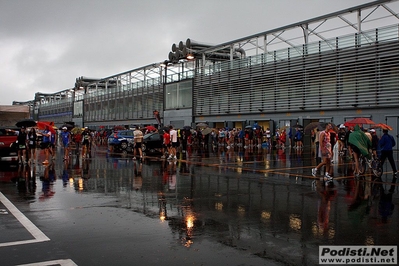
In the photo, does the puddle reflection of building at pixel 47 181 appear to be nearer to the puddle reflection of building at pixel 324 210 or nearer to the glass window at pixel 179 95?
the puddle reflection of building at pixel 324 210

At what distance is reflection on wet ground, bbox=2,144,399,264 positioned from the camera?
610 cm

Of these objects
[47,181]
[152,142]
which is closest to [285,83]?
[152,142]

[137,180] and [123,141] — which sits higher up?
[123,141]

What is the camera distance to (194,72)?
45188 millimetres

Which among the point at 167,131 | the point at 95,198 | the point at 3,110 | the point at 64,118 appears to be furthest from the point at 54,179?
the point at 64,118

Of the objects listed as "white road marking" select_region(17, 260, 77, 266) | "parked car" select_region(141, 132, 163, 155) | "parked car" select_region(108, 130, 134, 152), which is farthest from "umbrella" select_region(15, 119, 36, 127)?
"white road marking" select_region(17, 260, 77, 266)

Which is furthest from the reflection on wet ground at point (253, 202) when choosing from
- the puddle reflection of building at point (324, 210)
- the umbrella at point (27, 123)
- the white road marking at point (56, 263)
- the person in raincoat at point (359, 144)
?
the umbrella at point (27, 123)

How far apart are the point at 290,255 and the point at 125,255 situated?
215cm

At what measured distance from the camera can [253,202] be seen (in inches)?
356

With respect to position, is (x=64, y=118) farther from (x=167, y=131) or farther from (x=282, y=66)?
(x=167, y=131)

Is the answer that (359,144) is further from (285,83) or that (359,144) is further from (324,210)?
(285,83)

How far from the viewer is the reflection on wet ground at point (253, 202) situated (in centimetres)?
610

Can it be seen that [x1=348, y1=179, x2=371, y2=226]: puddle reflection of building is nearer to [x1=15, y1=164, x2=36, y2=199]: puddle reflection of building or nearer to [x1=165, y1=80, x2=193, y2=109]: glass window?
[x1=15, y1=164, x2=36, y2=199]: puddle reflection of building

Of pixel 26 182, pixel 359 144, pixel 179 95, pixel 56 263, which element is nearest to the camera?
pixel 56 263
